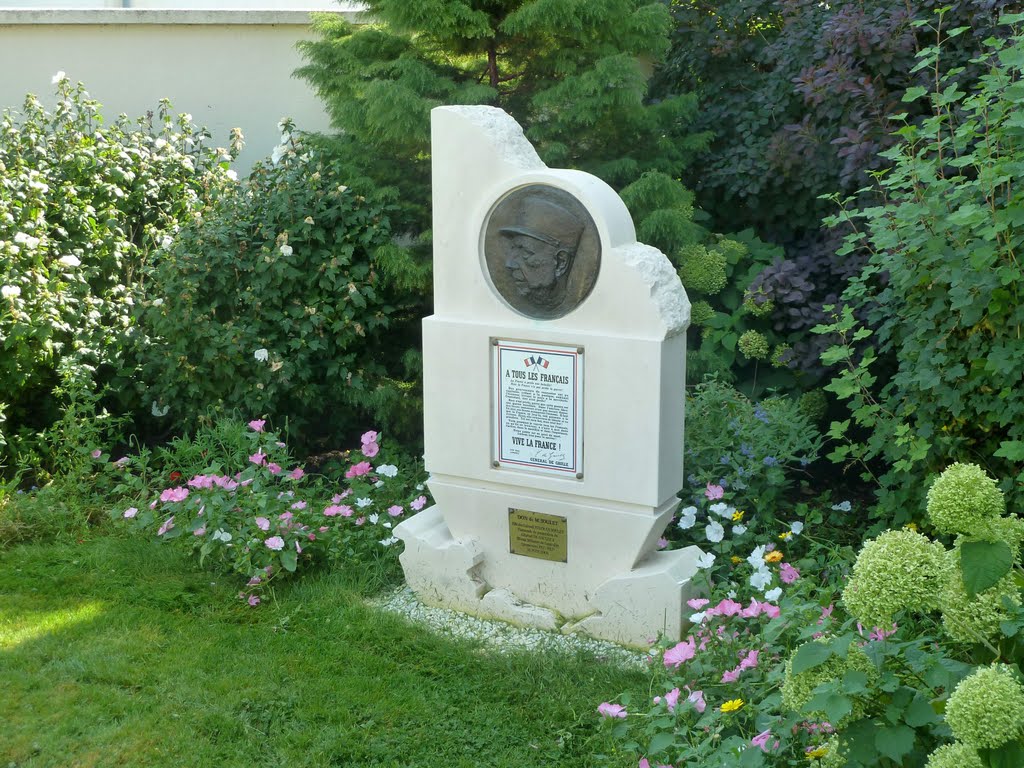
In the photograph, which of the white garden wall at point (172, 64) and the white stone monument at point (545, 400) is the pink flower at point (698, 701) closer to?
the white stone monument at point (545, 400)

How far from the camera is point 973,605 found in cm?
196

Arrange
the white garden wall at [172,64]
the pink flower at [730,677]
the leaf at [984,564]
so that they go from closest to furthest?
1. the leaf at [984,564]
2. the pink flower at [730,677]
3. the white garden wall at [172,64]

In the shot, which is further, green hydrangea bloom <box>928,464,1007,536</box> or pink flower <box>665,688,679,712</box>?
pink flower <box>665,688,679,712</box>

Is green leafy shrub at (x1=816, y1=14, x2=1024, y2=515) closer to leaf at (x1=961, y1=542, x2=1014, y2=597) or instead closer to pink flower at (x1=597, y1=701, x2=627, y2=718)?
pink flower at (x1=597, y1=701, x2=627, y2=718)

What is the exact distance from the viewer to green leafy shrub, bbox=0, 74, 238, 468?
18.7ft

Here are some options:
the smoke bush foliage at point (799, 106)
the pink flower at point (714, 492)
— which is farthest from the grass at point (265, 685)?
the smoke bush foliage at point (799, 106)

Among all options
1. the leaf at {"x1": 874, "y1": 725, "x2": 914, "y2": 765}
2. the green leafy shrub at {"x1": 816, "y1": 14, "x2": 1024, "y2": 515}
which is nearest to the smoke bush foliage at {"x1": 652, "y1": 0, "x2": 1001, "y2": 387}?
the green leafy shrub at {"x1": 816, "y1": 14, "x2": 1024, "y2": 515}

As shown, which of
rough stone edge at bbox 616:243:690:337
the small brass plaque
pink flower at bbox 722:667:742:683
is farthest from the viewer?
the small brass plaque

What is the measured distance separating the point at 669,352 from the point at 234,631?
2.05 m

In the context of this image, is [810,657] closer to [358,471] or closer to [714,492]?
[714,492]

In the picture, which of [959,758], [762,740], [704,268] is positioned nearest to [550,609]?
[762,740]

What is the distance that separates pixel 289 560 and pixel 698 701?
2.00 metres

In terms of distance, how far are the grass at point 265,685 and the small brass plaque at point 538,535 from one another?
492 millimetres

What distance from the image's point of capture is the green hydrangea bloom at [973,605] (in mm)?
1954
